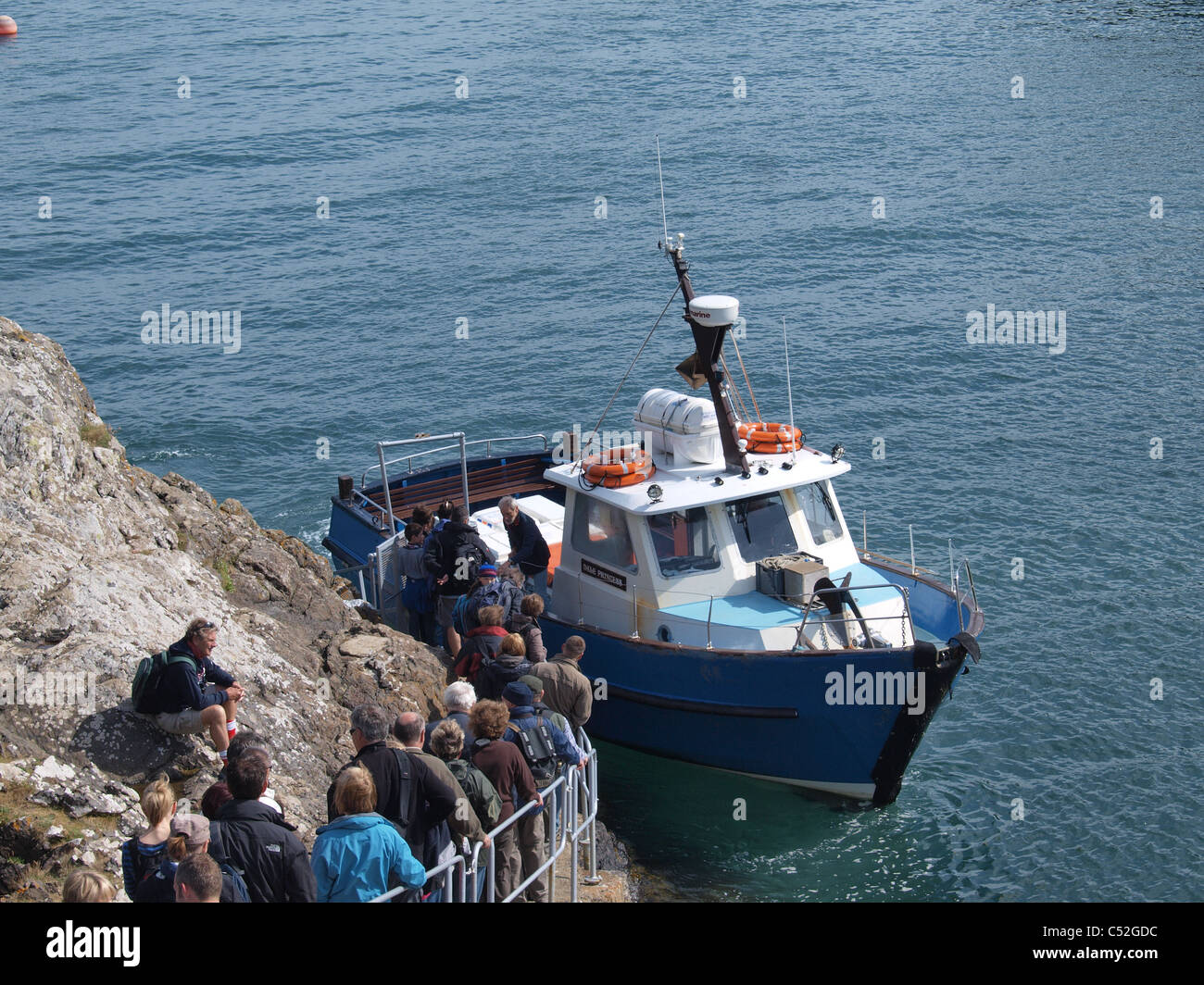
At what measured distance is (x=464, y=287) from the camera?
34.7 metres

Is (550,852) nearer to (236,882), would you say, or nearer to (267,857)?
(267,857)

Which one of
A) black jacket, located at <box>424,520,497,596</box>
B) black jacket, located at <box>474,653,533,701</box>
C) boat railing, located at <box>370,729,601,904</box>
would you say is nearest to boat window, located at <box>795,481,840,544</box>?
black jacket, located at <box>424,520,497,596</box>

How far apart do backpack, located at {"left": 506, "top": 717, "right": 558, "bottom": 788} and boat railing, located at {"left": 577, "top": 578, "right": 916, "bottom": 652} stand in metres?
4.23

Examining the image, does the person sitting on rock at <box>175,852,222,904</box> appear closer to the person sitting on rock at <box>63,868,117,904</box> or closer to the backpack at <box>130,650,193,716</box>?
the person sitting on rock at <box>63,868,117,904</box>

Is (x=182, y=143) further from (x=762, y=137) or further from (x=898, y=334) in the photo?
(x=898, y=334)

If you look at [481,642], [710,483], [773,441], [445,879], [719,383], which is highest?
[719,383]

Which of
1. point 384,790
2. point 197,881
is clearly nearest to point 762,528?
point 384,790

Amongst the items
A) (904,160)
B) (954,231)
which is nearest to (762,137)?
(904,160)

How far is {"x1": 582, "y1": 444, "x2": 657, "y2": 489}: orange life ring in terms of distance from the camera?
14.8 meters

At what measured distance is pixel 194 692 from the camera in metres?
9.58

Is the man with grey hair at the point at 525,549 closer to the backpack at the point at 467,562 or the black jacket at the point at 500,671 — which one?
the backpack at the point at 467,562

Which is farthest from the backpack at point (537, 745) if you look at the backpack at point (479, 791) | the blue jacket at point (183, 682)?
the blue jacket at point (183, 682)

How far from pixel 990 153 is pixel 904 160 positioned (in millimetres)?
2967

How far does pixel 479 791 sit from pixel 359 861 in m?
1.44
